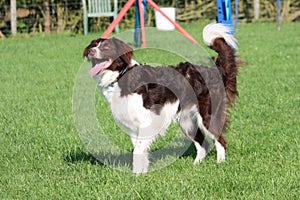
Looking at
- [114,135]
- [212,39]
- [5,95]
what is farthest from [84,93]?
[212,39]

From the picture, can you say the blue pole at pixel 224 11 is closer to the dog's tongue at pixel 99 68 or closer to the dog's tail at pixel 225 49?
the dog's tail at pixel 225 49

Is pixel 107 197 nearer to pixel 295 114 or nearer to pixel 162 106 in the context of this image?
pixel 162 106

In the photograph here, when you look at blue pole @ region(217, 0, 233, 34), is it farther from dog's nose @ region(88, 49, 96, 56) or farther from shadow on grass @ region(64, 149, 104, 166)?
dog's nose @ region(88, 49, 96, 56)

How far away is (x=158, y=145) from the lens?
622 cm

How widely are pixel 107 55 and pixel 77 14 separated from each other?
1745cm

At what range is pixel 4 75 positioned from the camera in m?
12.0

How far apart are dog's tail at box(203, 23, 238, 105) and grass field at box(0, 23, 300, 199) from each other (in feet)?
2.39

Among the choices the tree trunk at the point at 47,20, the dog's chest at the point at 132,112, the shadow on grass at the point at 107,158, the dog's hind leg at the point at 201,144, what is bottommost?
the shadow on grass at the point at 107,158

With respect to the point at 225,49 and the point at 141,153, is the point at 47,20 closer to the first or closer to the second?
the point at 225,49

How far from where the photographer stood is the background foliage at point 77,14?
21281mm

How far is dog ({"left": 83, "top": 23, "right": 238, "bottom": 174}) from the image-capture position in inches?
199

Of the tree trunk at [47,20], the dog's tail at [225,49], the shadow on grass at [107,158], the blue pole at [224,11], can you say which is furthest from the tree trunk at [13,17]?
the dog's tail at [225,49]

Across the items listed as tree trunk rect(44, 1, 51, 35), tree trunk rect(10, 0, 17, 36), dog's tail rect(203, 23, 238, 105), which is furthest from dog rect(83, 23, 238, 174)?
tree trunk rect(44, 1, 51, 35)

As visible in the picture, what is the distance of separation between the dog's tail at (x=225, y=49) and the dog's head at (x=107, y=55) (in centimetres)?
88
